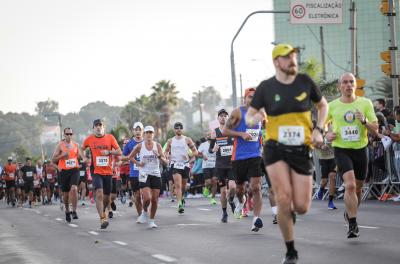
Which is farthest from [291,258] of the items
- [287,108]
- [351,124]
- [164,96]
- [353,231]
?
[164,96]

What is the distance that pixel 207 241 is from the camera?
12.3m

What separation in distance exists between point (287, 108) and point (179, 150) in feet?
40.9

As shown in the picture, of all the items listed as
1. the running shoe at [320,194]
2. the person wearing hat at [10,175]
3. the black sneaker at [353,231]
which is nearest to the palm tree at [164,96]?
the person wearing hat at [10,175]

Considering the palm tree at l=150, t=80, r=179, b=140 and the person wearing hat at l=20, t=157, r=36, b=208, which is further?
the palm tree at l=150, t=80, r=179, b=140

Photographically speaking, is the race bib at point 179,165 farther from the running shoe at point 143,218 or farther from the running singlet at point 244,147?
the running singlet at point 244,147

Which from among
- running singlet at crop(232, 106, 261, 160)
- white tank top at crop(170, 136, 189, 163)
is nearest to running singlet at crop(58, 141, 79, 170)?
white tank top at crop(170, 136, 189, 163)

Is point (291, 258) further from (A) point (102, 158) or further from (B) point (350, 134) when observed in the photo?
(A) point (102, 158)

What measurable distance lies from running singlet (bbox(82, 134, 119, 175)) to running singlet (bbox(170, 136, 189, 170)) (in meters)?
3.42

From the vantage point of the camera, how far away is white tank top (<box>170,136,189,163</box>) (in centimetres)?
2083

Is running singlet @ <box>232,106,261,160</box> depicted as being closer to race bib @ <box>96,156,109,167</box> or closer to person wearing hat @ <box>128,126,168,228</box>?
person wearing hat @ <box>128,126,168,228</box>

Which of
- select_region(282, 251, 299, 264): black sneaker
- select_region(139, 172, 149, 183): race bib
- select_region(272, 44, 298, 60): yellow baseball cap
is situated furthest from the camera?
select_region(139, 172, 149, 183): race bib

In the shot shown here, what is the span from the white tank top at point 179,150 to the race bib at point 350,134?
950cm

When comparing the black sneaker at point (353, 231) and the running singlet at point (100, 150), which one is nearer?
the black sneaker at point (353, 231)

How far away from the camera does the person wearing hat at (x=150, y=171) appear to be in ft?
53.1
